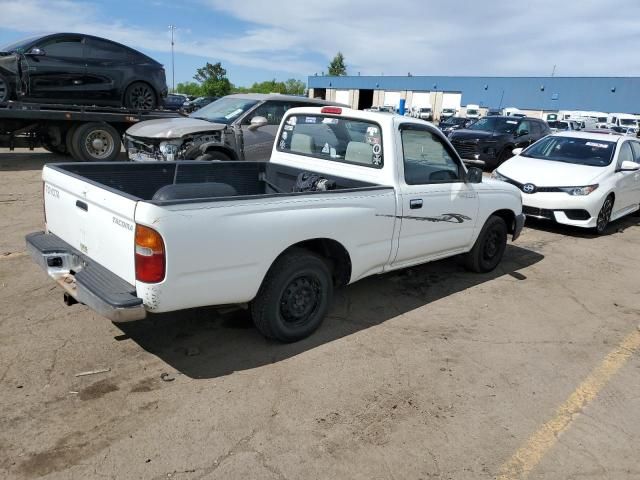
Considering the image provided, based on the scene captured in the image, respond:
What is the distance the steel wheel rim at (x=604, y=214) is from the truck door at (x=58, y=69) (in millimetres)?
10731

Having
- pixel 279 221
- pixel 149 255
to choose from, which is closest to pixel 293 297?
pixel 279 221

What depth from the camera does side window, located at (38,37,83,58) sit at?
34.2ft

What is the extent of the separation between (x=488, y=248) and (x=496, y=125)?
38.0 feet

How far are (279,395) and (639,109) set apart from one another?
5705cm

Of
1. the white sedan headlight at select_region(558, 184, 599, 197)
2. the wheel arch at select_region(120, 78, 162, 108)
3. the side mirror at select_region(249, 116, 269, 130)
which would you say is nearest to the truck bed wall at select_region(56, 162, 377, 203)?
the side mirror at select_region(249, 116, 269, 130)

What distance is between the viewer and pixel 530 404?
3.41m

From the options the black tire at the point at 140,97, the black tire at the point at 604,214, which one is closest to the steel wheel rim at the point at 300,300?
the black tire at the point at 604,214

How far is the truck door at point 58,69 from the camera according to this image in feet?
34.2

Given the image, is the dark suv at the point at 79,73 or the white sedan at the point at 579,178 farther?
the dark suv at the point at 79,73

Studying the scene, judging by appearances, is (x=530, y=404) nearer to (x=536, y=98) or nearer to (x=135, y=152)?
(x=135, y=152)

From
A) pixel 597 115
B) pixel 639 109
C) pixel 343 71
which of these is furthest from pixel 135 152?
pixel 343 71

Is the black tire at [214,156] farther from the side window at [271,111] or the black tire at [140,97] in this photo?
the black tire at [140,97]

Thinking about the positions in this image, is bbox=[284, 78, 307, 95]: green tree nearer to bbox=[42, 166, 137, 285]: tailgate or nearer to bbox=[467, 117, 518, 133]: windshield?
bbox=[467, 117, 518, 133]: windshield

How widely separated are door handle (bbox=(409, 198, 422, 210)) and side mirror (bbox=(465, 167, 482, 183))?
907mm
